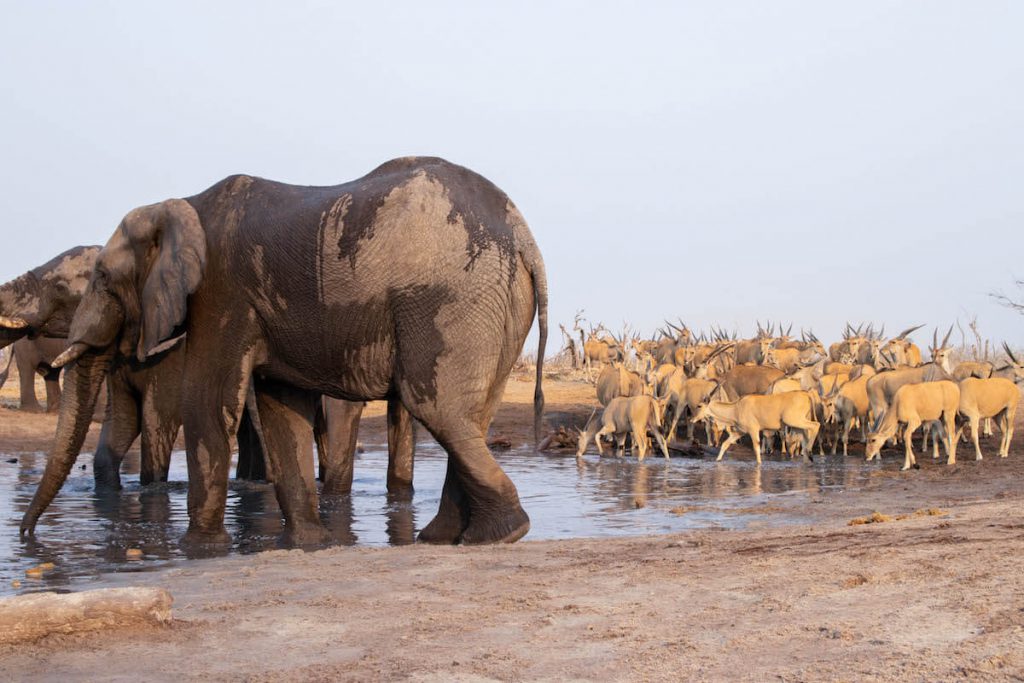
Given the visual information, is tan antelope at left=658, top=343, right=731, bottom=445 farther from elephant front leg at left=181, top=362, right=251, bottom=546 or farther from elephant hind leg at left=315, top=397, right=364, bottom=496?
elephant front leg at left=181, top=362, right=251, bottom=546

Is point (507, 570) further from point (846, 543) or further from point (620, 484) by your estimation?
point (620, 484)

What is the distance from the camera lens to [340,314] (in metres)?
8.45

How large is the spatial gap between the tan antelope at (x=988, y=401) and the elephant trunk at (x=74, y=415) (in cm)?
1148

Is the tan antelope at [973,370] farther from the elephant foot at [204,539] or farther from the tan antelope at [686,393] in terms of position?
the elephant foot at [204,539]

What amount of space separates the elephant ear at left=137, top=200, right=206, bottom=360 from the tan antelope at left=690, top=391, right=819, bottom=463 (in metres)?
10.0

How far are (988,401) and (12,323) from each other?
40.8 feet

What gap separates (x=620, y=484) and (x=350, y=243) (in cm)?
640

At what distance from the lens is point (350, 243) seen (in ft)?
27.5

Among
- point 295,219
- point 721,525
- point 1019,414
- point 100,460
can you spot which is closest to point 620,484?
point 721,525

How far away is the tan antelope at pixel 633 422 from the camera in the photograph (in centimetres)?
1817

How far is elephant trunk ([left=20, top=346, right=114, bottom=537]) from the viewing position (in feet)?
31.0

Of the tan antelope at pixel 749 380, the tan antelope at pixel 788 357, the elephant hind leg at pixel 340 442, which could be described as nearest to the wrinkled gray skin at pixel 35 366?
the elephant hind leg at pixel 340 442

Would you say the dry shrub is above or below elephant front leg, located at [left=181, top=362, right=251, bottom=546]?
below

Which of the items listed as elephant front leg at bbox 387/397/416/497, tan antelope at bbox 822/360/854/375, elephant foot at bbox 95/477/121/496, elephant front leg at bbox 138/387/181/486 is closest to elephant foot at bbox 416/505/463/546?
elephant front leg at bbox 387/397/416/497
